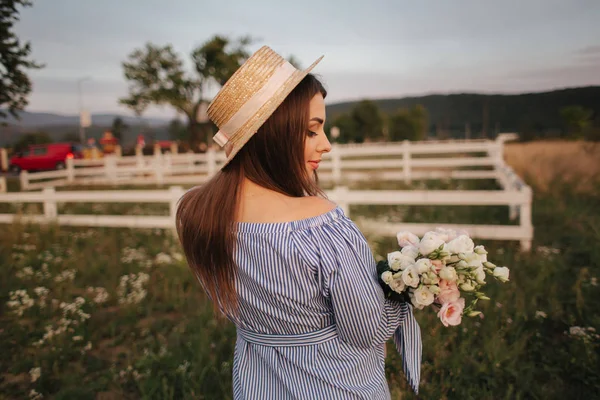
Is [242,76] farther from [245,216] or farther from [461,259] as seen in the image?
[461,259]

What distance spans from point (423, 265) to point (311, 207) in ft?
1.17

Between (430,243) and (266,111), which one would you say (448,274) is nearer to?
(430,243)

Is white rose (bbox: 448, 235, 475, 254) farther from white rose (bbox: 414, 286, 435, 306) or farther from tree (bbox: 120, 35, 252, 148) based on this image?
tree (bbox: 120, 35, 252, 148)

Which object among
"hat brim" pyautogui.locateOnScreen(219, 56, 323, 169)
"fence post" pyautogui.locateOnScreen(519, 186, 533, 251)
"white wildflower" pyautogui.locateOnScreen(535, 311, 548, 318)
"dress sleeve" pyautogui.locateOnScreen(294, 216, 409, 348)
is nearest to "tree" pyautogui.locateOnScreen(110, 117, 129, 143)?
"fence post" pyautogui.locateOnScreen(519, 186, 533, 251)

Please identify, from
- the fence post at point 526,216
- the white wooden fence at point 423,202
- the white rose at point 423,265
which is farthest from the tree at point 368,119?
the white rose at point 423,265

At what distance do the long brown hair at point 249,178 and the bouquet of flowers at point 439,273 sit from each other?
0.38 metres

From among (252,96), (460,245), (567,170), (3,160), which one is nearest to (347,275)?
(460,245)

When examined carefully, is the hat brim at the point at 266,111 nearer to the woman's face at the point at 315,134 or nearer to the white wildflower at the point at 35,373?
the woman's face at the point at 315,134

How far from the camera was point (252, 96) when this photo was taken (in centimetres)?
140

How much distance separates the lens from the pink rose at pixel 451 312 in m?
1.28

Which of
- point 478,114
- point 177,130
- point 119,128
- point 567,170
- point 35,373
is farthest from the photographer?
point 478,114

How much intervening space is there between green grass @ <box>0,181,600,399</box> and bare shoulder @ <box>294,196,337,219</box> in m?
1.69

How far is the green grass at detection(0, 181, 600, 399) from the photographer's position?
2.84 meters

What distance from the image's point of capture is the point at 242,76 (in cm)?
145
